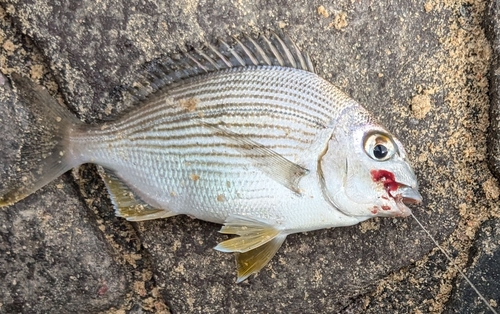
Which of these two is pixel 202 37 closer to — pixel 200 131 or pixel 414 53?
pixel 200 131

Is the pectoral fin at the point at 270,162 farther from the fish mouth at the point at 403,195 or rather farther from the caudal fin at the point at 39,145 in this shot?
the caudal fin at the point at 39,145

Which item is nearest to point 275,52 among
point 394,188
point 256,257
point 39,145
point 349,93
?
point 349,93

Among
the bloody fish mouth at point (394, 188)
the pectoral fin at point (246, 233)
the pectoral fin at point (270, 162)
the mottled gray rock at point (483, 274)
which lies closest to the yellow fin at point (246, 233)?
the pectoral fin at point (246, 233)

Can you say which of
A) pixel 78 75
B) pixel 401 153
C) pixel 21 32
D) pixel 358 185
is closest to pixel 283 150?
pixel 358 185

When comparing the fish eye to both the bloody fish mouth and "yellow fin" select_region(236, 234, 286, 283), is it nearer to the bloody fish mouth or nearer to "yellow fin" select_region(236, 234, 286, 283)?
the bloody fish mouth

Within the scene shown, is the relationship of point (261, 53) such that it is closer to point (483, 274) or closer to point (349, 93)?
point (349, 93)
